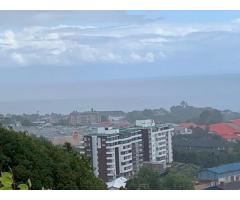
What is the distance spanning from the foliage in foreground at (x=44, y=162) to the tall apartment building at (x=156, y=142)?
0.95ft

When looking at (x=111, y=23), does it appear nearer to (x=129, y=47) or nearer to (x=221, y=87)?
(x=129, y=47)

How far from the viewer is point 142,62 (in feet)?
7.69

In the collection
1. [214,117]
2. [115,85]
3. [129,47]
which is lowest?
[214,117]

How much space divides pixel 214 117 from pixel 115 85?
0.49 m

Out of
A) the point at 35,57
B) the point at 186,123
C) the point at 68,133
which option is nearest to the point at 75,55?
the point at 35,57

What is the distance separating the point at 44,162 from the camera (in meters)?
2.53

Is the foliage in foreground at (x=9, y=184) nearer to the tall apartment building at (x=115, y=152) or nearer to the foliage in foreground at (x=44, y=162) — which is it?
the foliage in foreground at (x=44, y=162)

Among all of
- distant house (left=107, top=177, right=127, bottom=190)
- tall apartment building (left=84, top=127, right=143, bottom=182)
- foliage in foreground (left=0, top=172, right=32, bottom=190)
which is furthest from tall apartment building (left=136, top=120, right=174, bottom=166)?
foliage in foreground (left=0, top=172, right=32, bottom=190)

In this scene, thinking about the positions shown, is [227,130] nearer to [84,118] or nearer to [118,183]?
[118,183]

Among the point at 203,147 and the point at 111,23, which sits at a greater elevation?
the point at 111,23

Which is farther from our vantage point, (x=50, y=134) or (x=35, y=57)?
(x=50, y=134)

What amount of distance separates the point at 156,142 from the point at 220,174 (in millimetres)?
376

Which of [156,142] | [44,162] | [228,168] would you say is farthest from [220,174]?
[44,162]

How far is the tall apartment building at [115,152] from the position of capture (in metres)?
2.51
